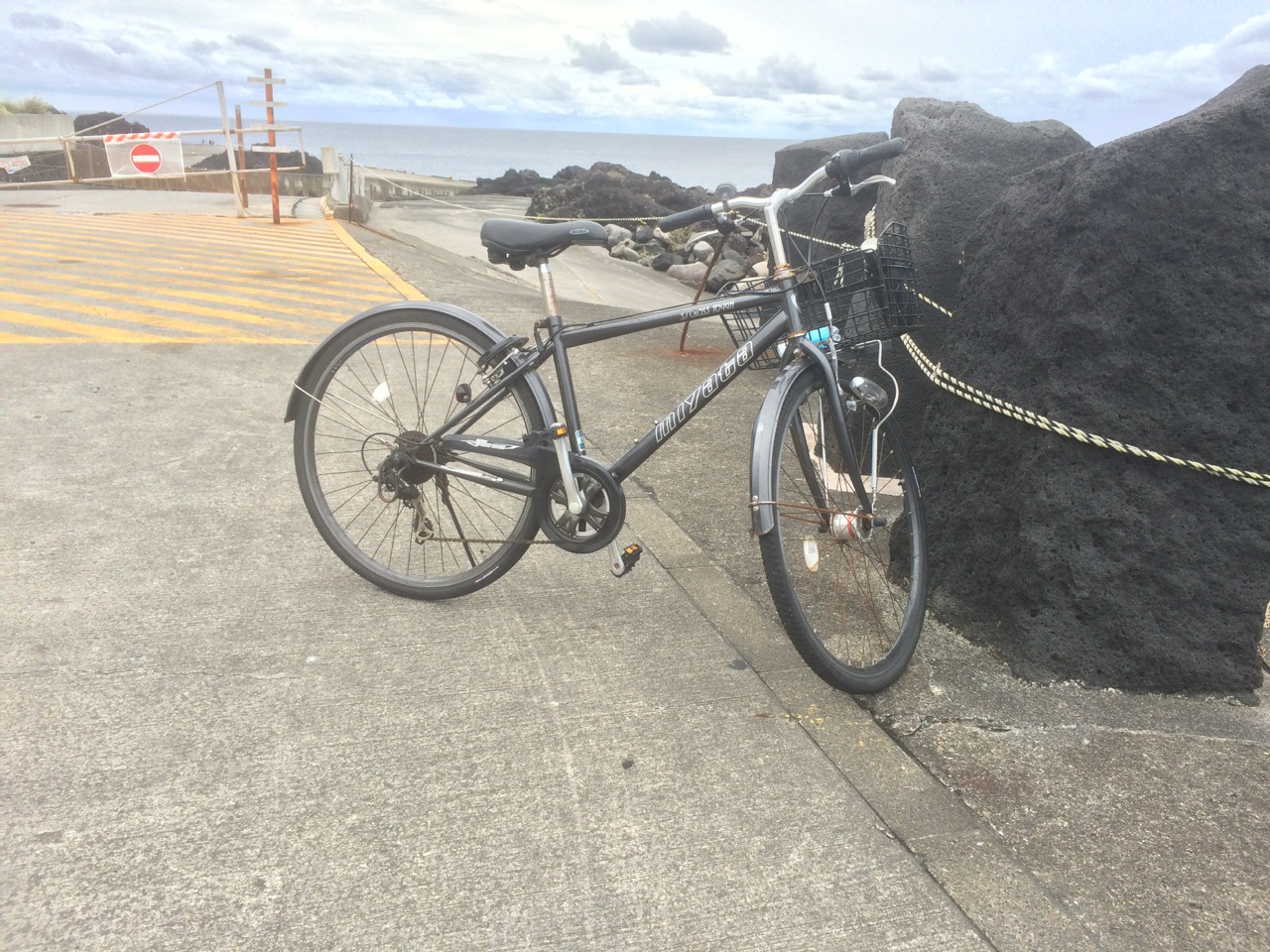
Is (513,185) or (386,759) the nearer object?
(386,759)

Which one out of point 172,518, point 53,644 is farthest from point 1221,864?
point 172,518

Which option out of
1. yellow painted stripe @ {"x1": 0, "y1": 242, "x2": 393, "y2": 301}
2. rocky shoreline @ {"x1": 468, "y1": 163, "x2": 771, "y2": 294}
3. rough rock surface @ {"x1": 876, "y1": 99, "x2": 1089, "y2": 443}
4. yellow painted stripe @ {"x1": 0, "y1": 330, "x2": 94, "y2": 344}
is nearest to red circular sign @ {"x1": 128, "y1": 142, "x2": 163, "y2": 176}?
yellow painted stripe @ {"x1": 0, "y1": 242, "x2": 393, "y2": 301}

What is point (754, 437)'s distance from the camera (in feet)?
8.71

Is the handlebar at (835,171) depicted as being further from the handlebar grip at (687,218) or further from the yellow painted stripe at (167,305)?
the yellow painted stripe at (167,305)

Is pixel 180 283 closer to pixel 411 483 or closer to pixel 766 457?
pixel 411 483

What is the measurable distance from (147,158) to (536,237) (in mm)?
14104

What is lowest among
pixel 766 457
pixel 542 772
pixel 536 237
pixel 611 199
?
pixel 611 199

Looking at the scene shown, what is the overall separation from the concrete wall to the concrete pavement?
81.5 feet

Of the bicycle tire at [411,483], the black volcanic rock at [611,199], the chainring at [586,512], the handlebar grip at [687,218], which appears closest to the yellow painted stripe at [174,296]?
the bicycle tire at [411,483]

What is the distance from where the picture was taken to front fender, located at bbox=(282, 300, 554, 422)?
2973 millimetres

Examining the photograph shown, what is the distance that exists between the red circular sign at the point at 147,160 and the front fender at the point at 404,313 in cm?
1341

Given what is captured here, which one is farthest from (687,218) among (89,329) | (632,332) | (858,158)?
(89,329)

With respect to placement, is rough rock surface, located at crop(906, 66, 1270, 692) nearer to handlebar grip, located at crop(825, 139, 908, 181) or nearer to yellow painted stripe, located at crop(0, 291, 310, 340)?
handlebar grip, located at crop(825, 139, 908, 181)

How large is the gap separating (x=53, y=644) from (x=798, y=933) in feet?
7.49
